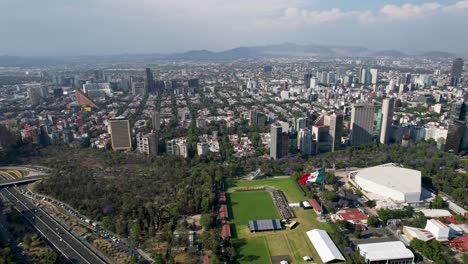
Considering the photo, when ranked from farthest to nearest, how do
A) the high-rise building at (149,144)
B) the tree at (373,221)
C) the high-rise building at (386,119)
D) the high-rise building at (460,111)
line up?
the high-rise building at (386,119) < the high-rise building at (460,111) < the high-rise building at (149,144) < the tree at (373,221)

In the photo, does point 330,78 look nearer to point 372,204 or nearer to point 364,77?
point 364,77

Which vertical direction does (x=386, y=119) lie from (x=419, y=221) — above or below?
above

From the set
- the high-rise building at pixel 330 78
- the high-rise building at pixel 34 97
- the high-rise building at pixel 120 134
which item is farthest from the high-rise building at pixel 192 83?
the high-rise building at pixel 120 134

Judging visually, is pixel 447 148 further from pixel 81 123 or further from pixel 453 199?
pixel 81 123

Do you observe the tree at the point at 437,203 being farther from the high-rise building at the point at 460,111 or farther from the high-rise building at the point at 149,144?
the high-rise building at the point at 149,144

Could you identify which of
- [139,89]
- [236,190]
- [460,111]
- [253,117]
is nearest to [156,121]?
[253,117]
